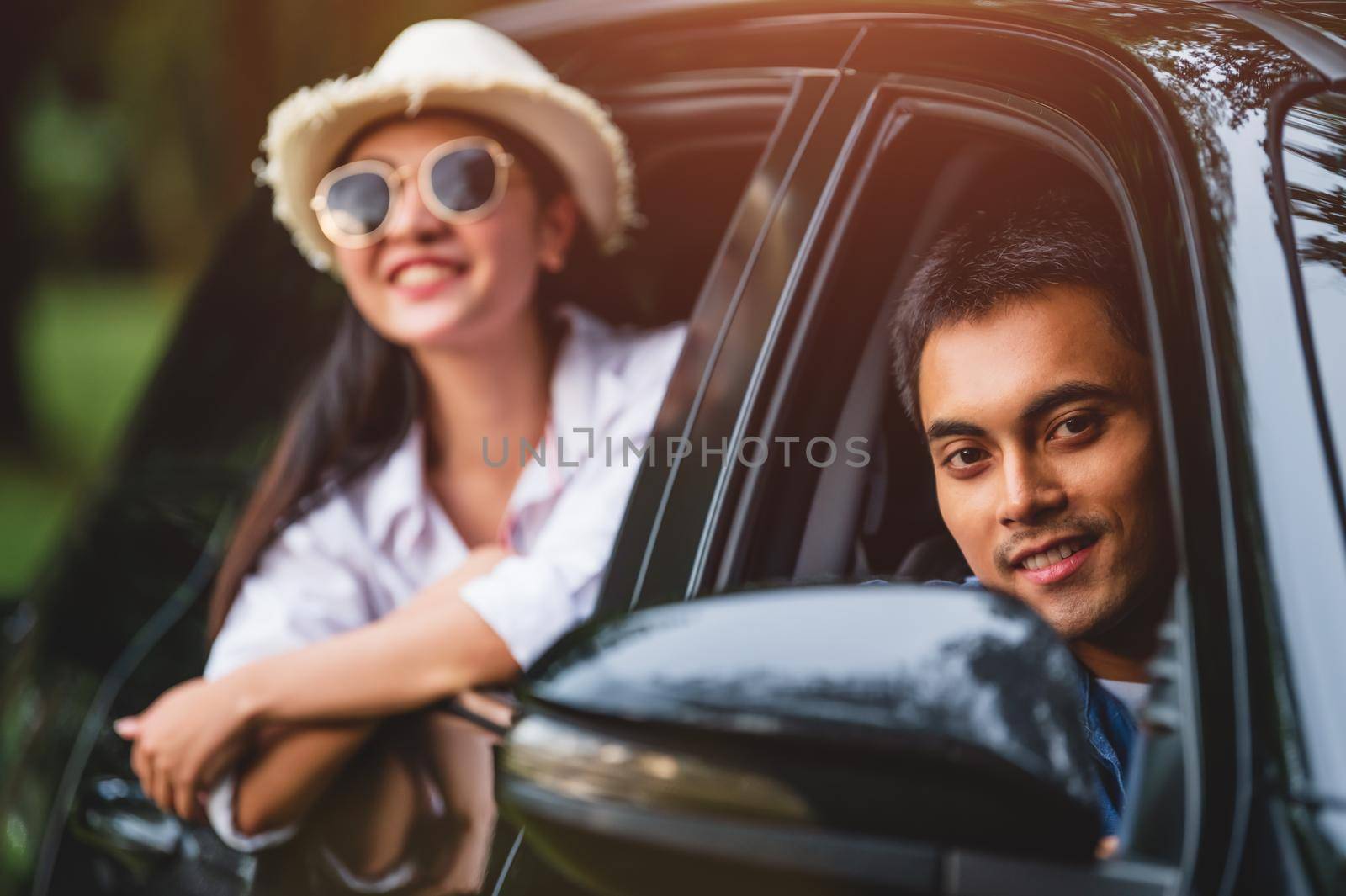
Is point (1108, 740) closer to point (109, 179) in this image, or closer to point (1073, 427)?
point (1073, 427)

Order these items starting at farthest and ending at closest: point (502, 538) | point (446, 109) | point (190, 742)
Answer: point (446, 109), point (502, 538), point (190, 742)

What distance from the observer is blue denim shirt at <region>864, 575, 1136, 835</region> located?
4.16 feet

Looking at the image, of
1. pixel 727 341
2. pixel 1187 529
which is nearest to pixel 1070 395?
pixel 1187 529

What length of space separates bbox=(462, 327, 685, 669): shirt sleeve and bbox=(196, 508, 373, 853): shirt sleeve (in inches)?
9.1

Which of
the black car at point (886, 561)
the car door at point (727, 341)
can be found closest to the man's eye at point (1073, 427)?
the black car at point (886, 561)

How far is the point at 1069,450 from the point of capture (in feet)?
4.20

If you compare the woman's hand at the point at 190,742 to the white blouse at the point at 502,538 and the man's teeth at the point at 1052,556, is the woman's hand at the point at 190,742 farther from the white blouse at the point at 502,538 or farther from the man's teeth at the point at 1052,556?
the man's teeth at the point at 1052,556

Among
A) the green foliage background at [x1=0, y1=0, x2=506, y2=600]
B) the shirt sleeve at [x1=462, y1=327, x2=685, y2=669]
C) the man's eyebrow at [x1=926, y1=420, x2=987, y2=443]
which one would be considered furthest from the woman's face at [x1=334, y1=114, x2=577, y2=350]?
the green foliage background at [x1=0, y1=0, x2=506, y2=600]

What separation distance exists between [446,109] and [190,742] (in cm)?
103

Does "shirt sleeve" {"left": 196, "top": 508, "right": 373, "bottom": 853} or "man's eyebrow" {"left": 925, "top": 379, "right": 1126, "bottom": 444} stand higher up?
"man's eyebrow" {"left": 925, "top": 379, "right": 1126, "bottom": 444}

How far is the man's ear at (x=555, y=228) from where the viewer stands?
90.4 inches

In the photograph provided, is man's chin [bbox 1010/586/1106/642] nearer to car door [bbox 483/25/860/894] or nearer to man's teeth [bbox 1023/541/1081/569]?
man's teeth [bbox 1023/541/1081/569]

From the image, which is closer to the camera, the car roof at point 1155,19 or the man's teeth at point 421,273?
the car roof at point 1155,19

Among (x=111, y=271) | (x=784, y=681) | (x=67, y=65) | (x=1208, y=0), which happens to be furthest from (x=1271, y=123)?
(x=111, y=271)
